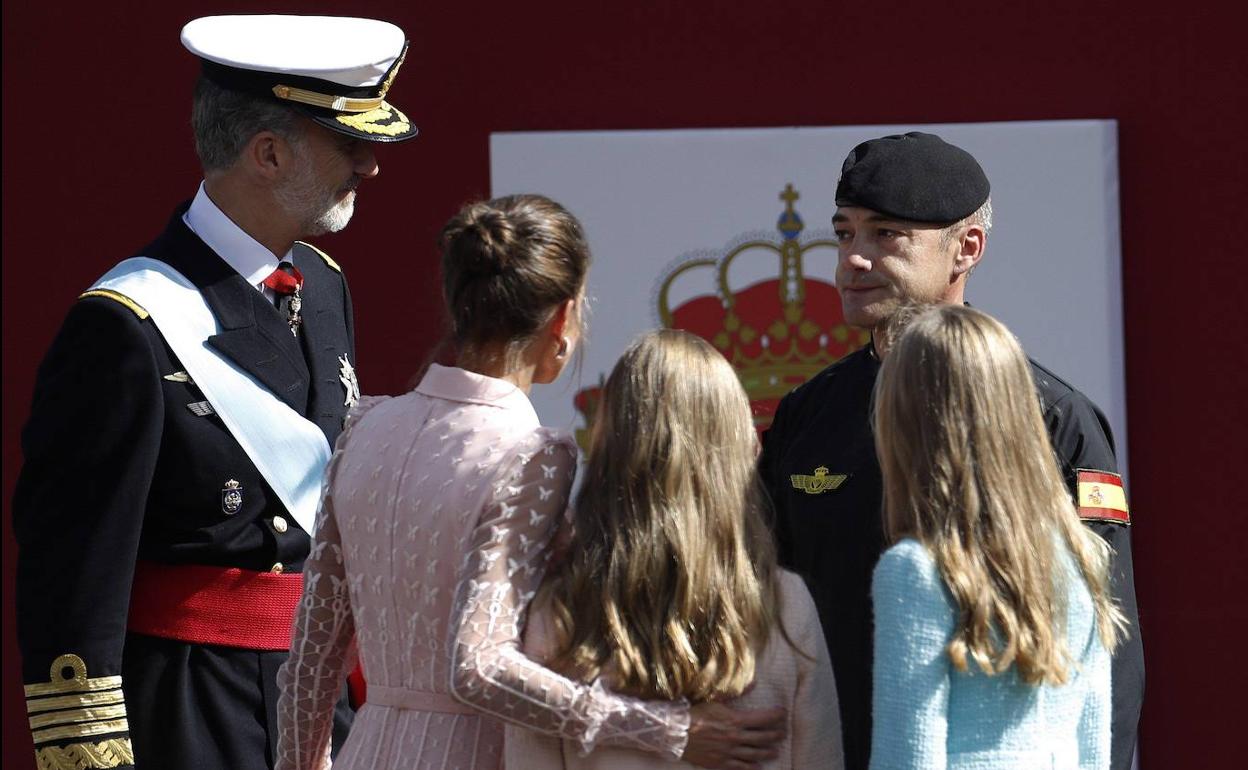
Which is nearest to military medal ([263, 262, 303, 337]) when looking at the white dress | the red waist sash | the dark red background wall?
the red waist sash

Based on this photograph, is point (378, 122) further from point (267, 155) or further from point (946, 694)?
point (946, 694)

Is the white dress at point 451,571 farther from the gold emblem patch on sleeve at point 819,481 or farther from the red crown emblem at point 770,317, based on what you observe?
the red crown emblem at point 770,317

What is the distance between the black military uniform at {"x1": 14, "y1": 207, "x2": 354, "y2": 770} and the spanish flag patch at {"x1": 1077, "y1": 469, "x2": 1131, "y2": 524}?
1.05 m

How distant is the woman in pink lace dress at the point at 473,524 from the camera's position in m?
1.69

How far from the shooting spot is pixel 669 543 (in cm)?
172

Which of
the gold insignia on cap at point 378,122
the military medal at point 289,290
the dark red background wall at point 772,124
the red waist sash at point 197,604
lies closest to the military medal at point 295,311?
the military medal at point 289,290

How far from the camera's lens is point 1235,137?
3.31m

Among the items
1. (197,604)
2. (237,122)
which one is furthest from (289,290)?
(197,604)

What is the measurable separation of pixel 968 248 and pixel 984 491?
712 millimetres

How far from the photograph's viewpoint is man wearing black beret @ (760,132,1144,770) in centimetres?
209

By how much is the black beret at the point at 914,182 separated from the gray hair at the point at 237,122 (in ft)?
2.70

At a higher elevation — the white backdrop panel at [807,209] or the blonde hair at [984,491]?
the white backdrop panel at [807,209]

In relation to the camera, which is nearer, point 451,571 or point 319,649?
point 451,571

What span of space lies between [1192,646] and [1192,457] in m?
0.40
